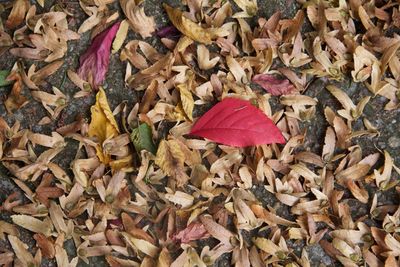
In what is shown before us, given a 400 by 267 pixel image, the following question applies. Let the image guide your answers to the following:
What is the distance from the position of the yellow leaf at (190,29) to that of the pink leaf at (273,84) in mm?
154

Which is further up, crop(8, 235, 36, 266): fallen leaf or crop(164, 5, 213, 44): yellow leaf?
crop(164, 5, 213, 44): yellow leaf

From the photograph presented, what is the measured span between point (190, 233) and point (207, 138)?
0.75ft

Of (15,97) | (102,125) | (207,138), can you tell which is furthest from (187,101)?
(15,97)

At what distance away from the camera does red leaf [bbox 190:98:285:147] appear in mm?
1674

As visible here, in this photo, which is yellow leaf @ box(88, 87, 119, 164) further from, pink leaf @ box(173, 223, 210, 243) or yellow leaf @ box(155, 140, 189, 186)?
pink leaf @ box(173, 223, 210, 243)

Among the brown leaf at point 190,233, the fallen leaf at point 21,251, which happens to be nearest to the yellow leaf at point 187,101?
the brown leaf at point 190,233

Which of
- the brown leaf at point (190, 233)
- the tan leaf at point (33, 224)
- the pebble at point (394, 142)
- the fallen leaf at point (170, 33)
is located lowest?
the brown leaf at point (190, 233)

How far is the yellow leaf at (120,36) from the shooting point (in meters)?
1.81

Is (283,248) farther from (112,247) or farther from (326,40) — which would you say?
(326,40)

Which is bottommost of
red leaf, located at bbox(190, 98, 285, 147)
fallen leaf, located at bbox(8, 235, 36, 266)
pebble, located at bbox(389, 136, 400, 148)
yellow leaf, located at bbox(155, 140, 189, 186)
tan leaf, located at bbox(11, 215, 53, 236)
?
fallen leaf, located at bbox(8, 235, 36, 266)

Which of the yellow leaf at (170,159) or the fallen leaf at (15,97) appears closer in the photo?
the yellow leaf at (170,159)

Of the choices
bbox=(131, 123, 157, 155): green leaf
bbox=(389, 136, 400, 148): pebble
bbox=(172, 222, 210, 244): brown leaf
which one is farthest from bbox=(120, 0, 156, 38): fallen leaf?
bbox=(389, 136, 400, 148): pebble

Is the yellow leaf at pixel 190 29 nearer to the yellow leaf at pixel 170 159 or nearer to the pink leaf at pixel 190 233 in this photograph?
the yellow leaf at pixel 170 159

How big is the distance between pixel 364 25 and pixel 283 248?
1.89ft
